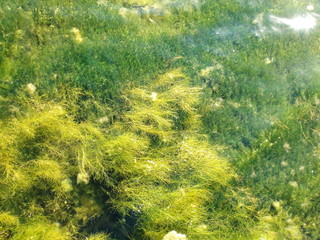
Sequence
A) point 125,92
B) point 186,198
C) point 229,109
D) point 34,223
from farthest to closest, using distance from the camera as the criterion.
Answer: point 229,109 → point 125,92 → point 186,198 → point 34,223

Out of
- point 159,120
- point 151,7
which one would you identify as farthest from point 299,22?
point 159,120

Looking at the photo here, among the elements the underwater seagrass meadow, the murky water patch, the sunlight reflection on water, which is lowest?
the underwater seagrass meadow

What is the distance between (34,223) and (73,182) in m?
0.51

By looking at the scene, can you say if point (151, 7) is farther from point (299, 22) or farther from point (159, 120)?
point (299, 22)

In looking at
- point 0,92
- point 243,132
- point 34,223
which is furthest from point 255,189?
point 0,92

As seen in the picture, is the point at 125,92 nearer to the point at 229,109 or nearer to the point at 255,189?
the point at 229,109

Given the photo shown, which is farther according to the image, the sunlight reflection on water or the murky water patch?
the sunlight reflection on water

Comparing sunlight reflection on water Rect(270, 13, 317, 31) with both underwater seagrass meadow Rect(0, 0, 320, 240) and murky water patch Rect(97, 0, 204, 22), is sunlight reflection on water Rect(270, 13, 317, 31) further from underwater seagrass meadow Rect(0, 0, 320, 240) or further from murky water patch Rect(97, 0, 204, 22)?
murky water patch Rect(97, 0, 204, 22)

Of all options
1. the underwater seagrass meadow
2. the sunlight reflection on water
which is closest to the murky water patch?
the underwater seagrass meadow

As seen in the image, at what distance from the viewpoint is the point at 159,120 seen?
12.1ft

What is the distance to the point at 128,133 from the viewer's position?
11.9ft

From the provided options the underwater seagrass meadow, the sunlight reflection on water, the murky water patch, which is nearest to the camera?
the underwater seagrass meadow

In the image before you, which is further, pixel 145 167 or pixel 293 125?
pixel 293 125

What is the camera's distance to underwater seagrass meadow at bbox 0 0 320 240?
3.45 meters
